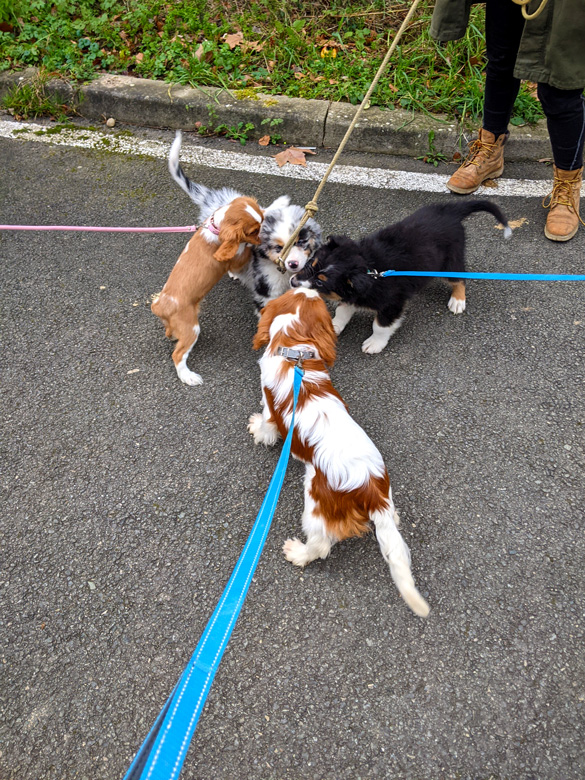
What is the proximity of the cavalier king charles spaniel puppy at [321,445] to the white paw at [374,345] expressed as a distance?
2.41 ft

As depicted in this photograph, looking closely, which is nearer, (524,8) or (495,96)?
(524,8)

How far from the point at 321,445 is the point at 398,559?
0.49 meters

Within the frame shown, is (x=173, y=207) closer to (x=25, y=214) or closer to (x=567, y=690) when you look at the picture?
(x=25, y=214)

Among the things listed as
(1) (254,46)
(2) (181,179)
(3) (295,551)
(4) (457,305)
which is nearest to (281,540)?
(3) (295,551)

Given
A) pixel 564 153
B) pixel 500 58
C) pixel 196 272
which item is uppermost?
pixel 500 58

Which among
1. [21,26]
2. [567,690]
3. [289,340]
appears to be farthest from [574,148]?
[21,26]

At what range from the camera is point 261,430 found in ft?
8.28

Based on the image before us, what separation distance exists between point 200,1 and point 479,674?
19.1 ft

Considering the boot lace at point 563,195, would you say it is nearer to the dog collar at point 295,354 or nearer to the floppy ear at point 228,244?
the floppy ear at point 228,244

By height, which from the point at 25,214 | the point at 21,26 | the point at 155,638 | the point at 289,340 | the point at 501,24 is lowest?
the point at 155,638

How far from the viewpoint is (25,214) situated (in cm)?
378

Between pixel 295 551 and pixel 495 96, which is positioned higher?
pixel 495 96

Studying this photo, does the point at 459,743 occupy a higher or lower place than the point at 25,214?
lower

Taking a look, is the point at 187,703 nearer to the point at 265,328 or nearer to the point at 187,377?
the point at 265,328
